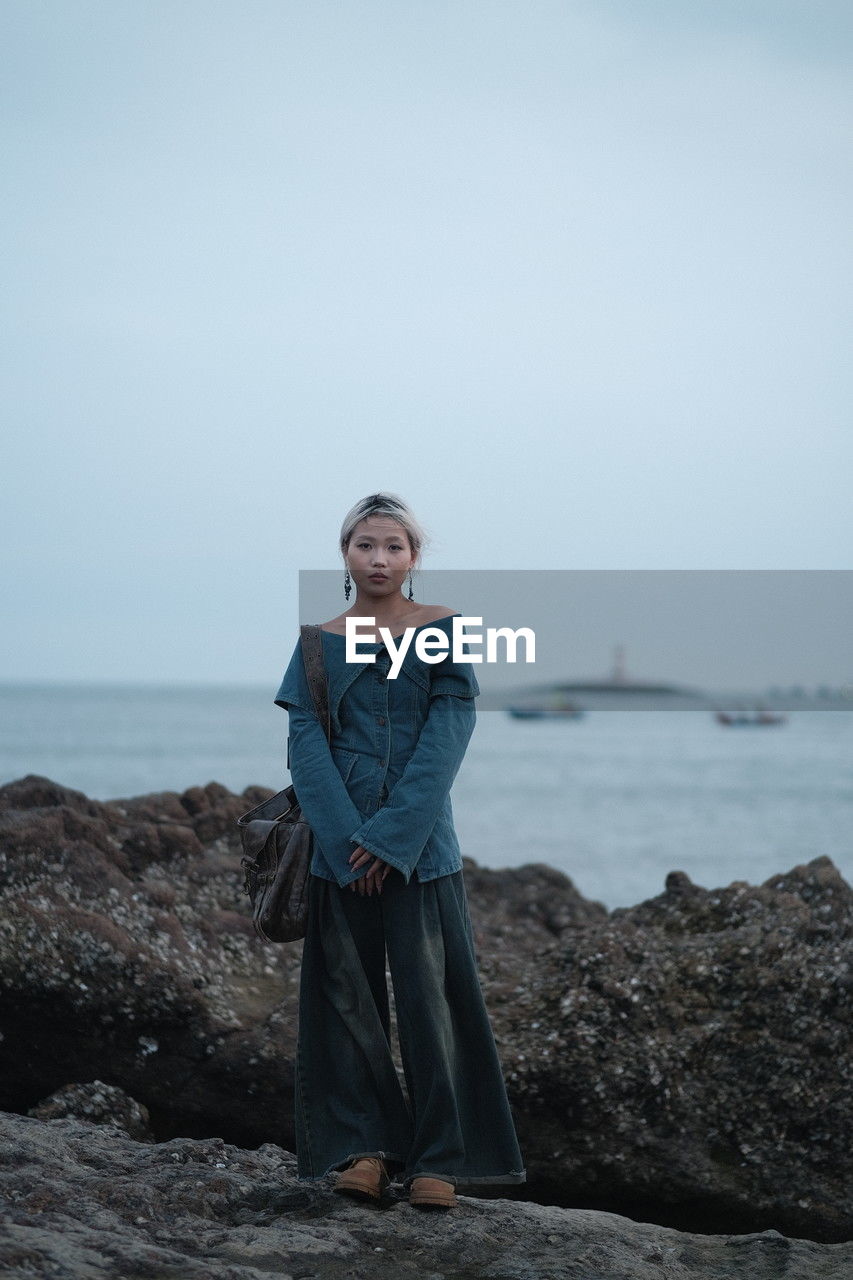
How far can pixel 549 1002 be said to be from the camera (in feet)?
17.8

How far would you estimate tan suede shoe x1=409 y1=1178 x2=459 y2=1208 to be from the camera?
3643 mm

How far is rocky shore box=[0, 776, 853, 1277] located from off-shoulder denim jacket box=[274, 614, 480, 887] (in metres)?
1.30

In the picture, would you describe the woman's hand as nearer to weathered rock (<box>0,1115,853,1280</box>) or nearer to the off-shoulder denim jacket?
the off-shoulder denim jacket

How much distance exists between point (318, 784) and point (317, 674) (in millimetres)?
388

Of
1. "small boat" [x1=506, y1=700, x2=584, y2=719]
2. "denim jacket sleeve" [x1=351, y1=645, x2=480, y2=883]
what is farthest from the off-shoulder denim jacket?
"small boat" [x1=506, y1=700, x2=584, y2=719]

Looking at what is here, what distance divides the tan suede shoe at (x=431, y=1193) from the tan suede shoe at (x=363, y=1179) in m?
0.12

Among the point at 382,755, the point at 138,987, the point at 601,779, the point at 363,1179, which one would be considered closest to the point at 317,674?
the point at 382,755

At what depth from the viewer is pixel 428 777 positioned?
3.79 metres

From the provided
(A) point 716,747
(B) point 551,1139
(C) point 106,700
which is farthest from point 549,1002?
(C) point 106,700

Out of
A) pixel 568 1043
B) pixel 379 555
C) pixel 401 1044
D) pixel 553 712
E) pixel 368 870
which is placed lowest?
pixel 568 1043

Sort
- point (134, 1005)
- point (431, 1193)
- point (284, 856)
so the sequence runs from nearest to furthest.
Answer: point (431, 1193) < point (284, 856) < point (134, 1005)

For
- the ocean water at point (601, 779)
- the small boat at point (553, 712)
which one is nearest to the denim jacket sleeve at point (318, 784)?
the ocean water at point (601, 779)

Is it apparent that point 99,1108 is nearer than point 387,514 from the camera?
No

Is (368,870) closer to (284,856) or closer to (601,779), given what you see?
(284,856)
